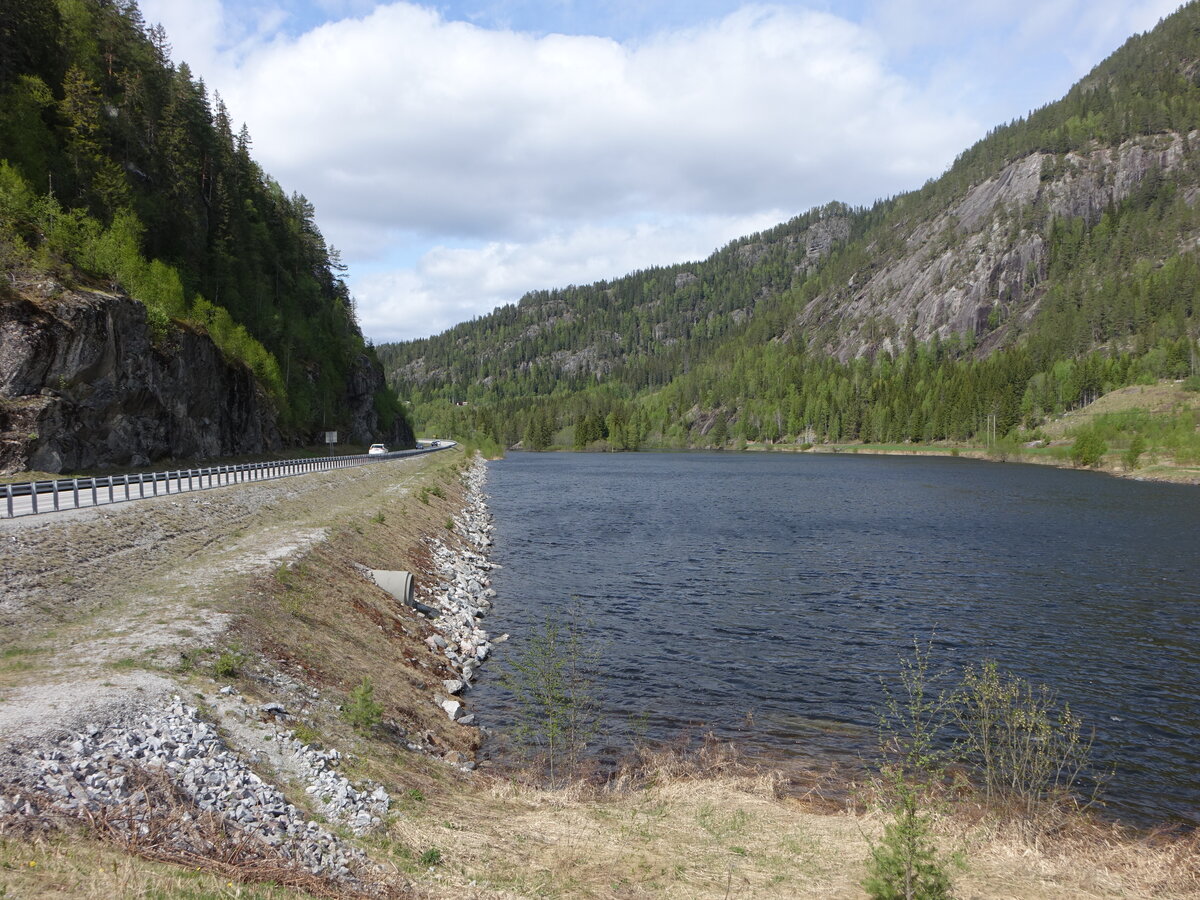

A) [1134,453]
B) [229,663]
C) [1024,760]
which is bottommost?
[1024,760]

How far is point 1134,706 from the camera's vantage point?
1948 centimetres

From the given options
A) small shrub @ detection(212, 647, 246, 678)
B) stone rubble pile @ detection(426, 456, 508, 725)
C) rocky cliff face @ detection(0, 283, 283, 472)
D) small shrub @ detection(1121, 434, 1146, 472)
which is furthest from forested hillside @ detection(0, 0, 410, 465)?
small shrub @ detection(1121, 434, 1146, 472)

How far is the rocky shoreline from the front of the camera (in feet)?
27.9

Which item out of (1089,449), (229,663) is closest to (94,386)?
(229,663)

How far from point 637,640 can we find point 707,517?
1348 inches

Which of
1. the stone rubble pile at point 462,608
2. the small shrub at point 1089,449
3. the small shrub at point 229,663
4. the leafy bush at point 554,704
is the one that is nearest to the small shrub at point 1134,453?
the small shrub at point 1089,449

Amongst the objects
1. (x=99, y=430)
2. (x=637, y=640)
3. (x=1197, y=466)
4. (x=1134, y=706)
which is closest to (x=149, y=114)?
(x=99, y=430)

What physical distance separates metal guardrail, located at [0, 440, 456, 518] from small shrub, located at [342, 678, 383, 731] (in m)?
17.2

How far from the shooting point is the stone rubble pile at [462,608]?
20.9 metres

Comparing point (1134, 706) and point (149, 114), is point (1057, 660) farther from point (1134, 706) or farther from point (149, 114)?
point (149, 114)

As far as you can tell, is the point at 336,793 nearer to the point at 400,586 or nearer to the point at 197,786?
the point at 197,786

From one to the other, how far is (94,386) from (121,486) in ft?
33.9

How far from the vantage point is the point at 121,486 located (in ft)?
121

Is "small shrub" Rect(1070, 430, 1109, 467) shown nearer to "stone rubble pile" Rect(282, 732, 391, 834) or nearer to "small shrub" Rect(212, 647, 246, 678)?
"small shrub" Rect(212, 647, 246, 678)
